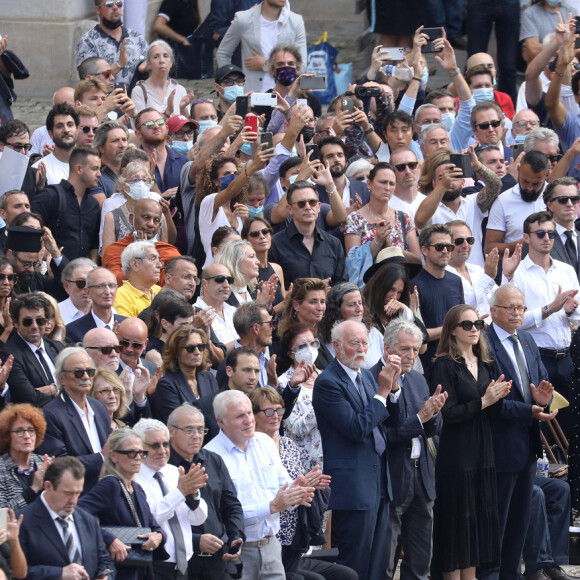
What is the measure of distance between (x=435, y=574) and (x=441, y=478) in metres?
0.67

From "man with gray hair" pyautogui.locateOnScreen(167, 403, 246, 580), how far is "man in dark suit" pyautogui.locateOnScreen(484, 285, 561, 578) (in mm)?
2394

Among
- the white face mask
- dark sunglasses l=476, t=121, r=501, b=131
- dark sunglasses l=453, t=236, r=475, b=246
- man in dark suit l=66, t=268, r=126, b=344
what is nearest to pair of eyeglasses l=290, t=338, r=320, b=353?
the white face mask

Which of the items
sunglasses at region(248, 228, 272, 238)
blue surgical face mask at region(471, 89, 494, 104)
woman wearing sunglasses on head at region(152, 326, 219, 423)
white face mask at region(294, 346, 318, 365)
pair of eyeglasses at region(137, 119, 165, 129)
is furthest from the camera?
blue surgical face mask at region(471, 89, 494, 104)

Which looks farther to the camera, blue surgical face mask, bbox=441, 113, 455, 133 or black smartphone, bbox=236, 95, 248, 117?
blue surgical face mask, bbox=441, 113, 455, 133

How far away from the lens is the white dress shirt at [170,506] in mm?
9422

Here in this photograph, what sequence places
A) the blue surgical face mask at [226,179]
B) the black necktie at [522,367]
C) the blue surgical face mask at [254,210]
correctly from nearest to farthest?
1. the black necktie at [522,367]
2. the blue surgical face mask at [226,179]
3. the blue surgical face mask at [254,210]

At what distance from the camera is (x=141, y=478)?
9531 millimetres

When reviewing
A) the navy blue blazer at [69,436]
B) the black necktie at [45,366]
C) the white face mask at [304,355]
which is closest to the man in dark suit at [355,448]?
the white face mask at [304,355]

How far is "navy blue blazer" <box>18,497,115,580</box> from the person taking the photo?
344 inches

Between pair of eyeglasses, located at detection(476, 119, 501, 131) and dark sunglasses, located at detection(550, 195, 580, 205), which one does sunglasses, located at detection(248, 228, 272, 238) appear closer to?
dark sunglasses, located at detection(550, 195, 580, 205)

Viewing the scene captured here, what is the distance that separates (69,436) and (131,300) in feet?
7.30

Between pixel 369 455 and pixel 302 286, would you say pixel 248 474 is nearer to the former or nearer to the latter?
pixel 369 455

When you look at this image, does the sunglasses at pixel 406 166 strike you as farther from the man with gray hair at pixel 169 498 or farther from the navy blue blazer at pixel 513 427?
the man with gray hair at pixel 169 498

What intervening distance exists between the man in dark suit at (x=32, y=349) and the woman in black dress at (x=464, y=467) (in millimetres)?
2697
